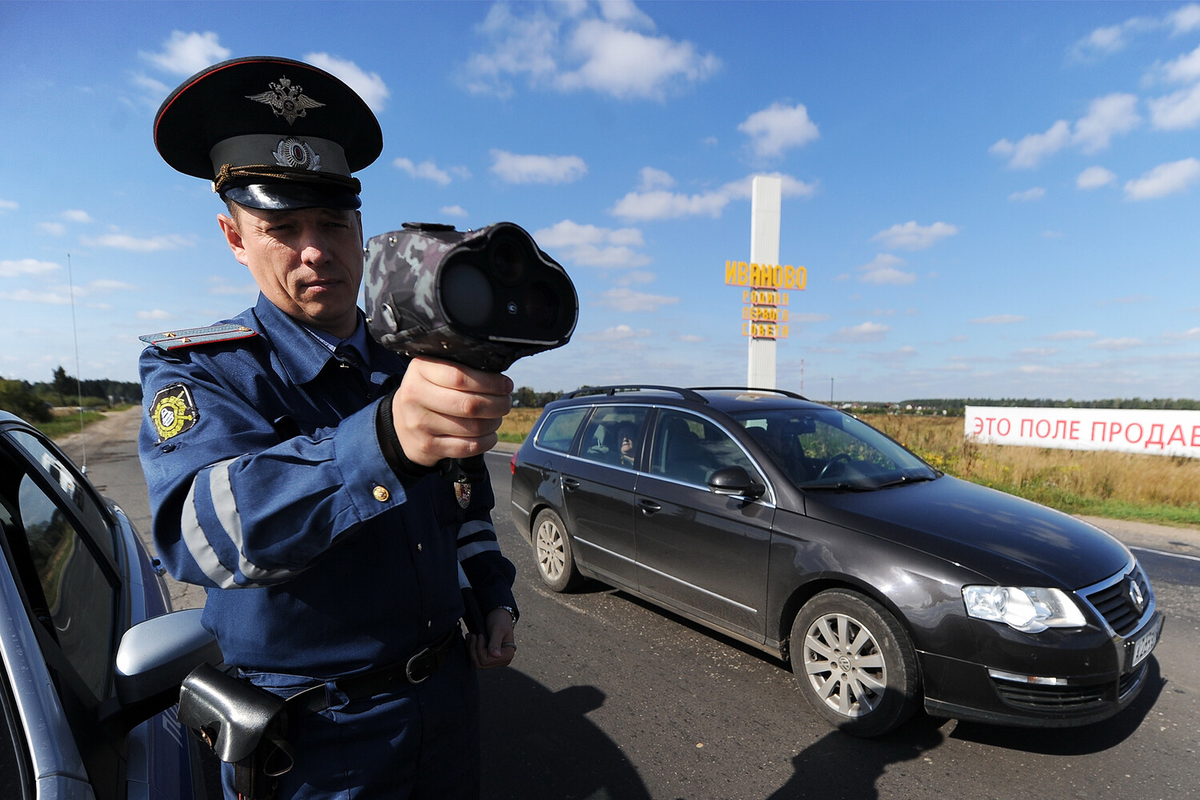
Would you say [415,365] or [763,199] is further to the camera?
[763,199]

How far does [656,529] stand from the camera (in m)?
4.04

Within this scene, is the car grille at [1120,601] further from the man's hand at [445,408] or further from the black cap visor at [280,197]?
the black cap visor at [280,197]

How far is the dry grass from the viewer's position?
8.91 metres

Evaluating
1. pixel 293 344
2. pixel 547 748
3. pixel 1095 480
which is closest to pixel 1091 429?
pixel 1095 480

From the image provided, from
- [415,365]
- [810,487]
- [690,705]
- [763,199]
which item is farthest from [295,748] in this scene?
[763,199]

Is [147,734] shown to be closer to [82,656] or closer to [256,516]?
[82,656]

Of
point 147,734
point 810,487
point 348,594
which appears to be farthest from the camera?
point 810,487

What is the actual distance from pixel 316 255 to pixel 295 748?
3.19 ft

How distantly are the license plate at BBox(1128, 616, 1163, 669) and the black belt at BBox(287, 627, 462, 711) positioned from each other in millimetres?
3111

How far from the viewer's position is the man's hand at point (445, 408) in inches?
30.1

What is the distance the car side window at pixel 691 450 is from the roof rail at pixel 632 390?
17cm

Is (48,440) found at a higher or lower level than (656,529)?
higher

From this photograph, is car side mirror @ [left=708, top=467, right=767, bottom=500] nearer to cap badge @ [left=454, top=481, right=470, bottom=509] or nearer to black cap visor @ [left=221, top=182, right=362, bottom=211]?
cap badge @ [left=454, top=481, right=470, bottom=509]

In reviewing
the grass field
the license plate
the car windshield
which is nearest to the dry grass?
the grass field
